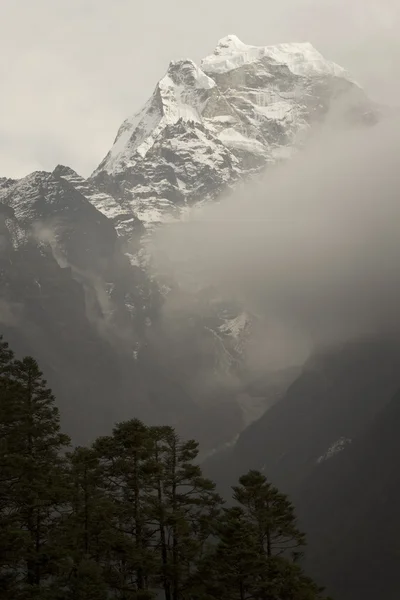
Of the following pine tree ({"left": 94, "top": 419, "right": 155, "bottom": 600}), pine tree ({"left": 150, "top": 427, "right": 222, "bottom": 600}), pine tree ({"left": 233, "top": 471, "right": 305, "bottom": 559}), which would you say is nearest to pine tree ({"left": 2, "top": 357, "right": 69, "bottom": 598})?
pine tree ({"left": 94, "top": 419, "right": 155, "bottom": 600})

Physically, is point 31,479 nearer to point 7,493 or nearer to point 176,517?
point 7,493

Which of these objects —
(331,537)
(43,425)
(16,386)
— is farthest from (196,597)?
(331,537)

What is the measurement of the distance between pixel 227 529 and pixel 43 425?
1201 centimetres

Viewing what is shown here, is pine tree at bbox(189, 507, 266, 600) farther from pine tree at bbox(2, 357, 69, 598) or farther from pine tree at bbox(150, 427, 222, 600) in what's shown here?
pine tree at bbox(2, 357, 69, 598)

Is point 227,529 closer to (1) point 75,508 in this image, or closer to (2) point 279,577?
(2) point 279,577

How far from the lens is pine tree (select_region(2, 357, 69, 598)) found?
114 feet

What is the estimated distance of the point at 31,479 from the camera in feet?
121

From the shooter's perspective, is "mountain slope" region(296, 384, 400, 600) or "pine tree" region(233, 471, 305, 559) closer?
"pine tree" region(233, 471, 305, 559)

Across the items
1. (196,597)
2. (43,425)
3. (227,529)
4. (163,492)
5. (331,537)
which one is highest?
(331,537)

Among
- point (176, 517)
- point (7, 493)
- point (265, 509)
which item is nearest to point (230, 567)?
point (176, 517)

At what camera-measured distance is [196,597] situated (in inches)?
1527

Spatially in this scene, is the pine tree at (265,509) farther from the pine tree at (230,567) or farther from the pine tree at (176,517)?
the pine tree at (230,567)

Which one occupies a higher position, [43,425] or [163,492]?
[43,425]

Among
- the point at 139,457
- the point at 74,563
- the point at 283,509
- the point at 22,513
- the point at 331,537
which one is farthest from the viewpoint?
the point at 331,537
